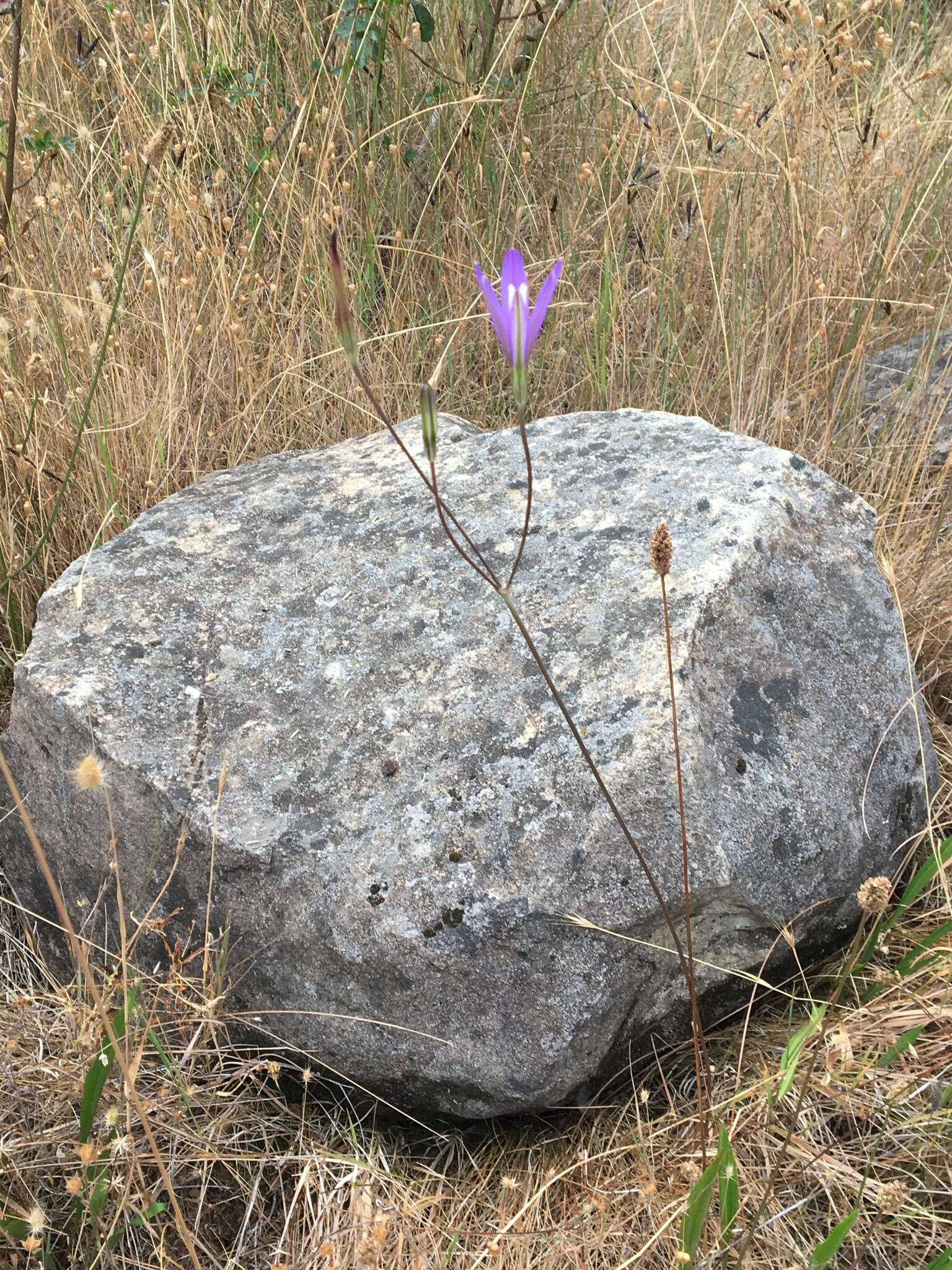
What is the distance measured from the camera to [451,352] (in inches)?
104

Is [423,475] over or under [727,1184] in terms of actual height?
over

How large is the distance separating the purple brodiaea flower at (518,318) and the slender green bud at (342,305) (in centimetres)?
11

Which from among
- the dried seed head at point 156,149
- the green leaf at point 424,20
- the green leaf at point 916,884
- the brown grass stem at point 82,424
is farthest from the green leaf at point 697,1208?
the green leaf at point 424,20

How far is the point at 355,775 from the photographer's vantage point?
1.40 meters

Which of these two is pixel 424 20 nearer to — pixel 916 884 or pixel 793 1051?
pixel 916 884

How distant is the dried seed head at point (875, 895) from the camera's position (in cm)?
94

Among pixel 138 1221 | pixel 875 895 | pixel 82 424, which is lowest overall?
pixel 138 1221

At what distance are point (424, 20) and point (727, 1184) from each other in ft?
8.06

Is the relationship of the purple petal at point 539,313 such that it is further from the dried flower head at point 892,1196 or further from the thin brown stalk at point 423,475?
the dried flower head at point 892,1196

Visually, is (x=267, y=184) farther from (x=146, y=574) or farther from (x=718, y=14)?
(x=718, y=14)

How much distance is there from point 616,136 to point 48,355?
142cm

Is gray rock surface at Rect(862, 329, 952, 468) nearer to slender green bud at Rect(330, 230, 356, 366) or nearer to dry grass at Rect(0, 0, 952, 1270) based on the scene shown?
dry grass at Rect(0, 0, 952, 1270)

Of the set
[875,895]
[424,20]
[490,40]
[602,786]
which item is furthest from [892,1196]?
[490,40]

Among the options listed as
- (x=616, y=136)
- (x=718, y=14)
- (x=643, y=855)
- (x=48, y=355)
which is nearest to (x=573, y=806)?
(x=643, y=855)
